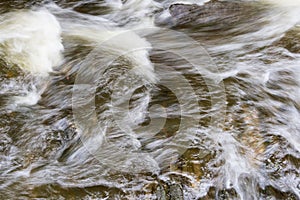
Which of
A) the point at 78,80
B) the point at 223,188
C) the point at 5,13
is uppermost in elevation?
the point at 5,13

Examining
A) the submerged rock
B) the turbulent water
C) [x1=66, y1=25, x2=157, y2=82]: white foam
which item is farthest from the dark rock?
[x1=66, y1=25, x2=157, y2=82]: white foam

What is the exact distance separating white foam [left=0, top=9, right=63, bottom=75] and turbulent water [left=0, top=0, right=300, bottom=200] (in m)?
0.02

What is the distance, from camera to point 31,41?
18.3ft

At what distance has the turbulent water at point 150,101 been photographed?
12.6 ft

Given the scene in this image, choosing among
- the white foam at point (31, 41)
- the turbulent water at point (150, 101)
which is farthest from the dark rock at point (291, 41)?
the white foam at point (31, 41)

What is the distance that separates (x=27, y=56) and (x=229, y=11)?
337cm

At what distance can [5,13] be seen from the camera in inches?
239

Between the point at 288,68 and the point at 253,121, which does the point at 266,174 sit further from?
the point at 288,68

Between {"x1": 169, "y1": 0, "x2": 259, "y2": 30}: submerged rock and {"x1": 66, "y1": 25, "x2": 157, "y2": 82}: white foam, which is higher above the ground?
{"x1": 169, "y1": 0, "x2": 259, "y2": 30}: submerged rock

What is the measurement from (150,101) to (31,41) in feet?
7.06

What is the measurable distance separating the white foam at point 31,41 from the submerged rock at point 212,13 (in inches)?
79.7

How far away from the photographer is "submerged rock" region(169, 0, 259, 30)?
618cm

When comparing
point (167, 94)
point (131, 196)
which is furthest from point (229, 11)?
point (131, 196)

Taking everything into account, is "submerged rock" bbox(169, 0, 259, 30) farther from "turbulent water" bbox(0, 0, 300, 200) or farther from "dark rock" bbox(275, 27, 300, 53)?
"dark rock" bbox(275, 27, 300, 53)
